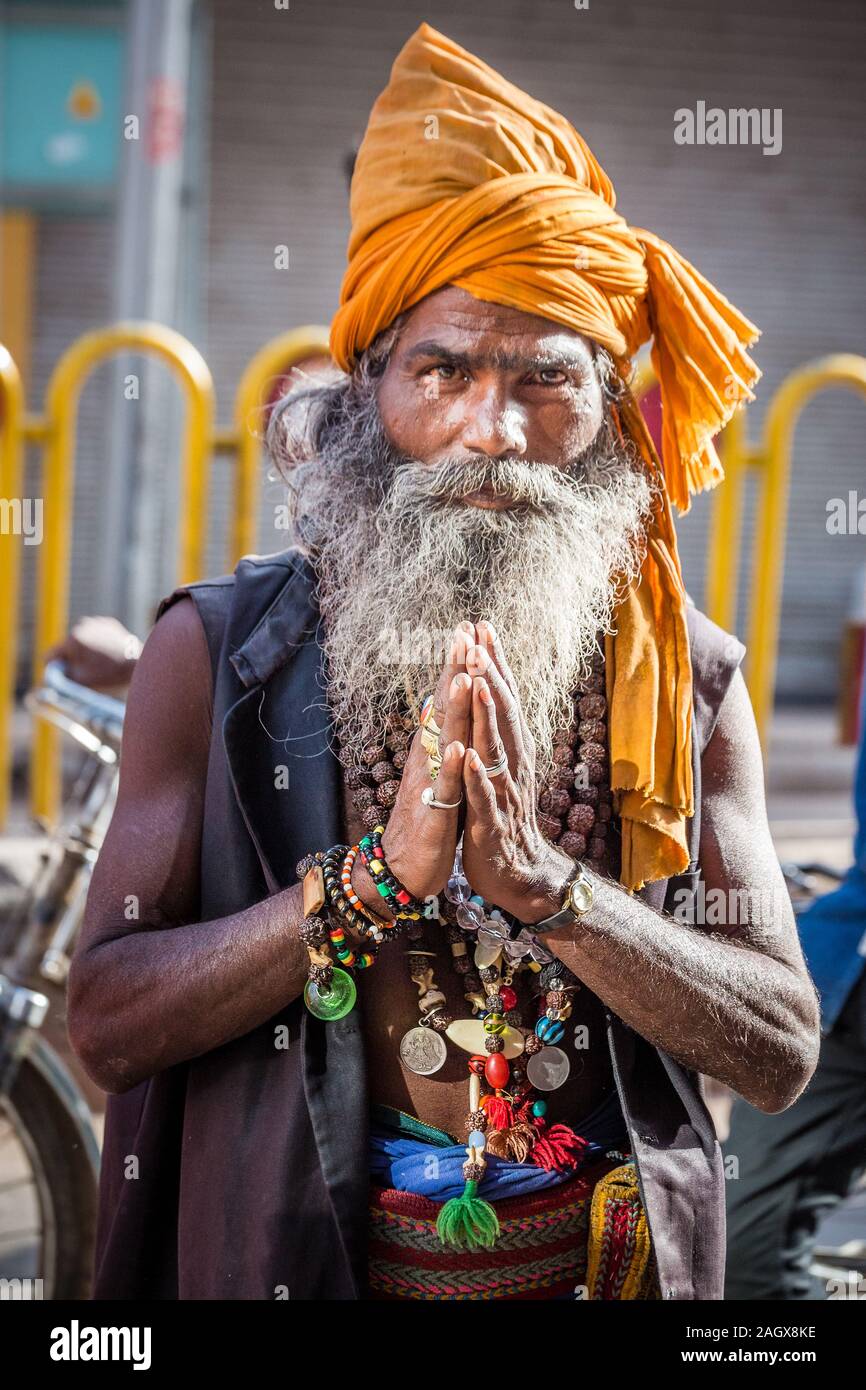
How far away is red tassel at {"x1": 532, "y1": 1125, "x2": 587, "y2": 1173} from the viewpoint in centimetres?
189

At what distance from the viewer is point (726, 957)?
184cm

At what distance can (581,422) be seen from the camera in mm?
1919

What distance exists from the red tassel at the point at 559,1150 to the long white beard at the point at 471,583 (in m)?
0.48

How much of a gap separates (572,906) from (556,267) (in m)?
0.83

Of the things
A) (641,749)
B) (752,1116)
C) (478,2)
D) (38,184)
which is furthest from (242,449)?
(641,749)

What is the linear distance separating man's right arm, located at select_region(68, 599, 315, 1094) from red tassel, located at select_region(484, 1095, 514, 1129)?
314mm

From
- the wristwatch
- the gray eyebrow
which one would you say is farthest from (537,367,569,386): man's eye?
the wristwatch

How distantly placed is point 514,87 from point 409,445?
51 centimetres

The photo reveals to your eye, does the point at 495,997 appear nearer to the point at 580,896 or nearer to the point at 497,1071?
the point at 497,1071

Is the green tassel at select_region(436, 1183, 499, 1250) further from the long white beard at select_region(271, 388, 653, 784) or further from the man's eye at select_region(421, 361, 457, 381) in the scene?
the man's eye at select_region(421, 361, 457, 381)

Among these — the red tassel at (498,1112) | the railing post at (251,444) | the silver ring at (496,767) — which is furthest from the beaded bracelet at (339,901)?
the railing post at (251,444)

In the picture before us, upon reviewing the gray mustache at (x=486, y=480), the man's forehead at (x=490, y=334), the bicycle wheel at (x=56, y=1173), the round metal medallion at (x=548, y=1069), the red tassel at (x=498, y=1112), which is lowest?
the bicycle wheel at (x=56, y=1173)

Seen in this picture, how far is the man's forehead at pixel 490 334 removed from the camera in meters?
1.85

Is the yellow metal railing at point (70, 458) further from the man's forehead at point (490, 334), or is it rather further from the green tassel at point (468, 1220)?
the green tassel at point (468, 1220)
